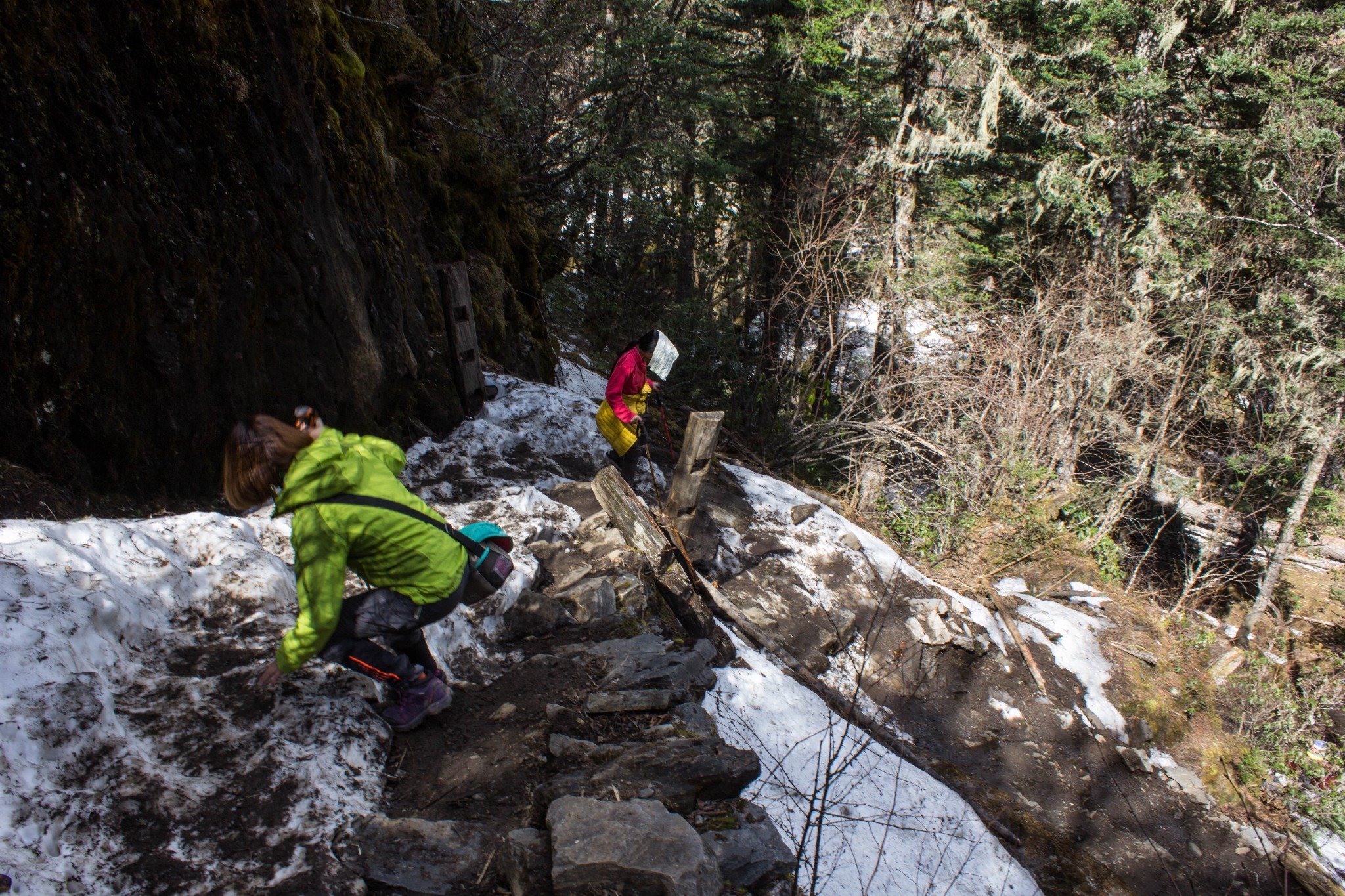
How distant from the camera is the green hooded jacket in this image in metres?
2.46

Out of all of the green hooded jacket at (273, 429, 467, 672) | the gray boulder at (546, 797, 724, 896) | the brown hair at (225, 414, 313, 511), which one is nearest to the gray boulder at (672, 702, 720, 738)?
the gray boulder at (546, 797, 724, 896)

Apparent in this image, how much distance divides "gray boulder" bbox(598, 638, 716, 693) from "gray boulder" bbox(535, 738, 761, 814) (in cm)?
58

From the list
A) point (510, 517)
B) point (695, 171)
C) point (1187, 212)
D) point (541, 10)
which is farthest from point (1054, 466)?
point (541, 10)

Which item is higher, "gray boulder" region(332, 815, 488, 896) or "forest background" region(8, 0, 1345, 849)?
"forest background" region(8, 0, 1345, 849)

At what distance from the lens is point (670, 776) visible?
3.09 m

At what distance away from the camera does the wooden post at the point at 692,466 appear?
20.5 ft

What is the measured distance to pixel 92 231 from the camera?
3.38 meters

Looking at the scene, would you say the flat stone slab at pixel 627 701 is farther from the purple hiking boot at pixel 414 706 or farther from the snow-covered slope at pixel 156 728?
the snow-covered slope at pixel 156 728

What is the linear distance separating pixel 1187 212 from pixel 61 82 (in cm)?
1619

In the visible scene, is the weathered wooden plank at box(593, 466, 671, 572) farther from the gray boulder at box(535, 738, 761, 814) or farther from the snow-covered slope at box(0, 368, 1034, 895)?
the gray boulder at box(535, 738, 761, 814)

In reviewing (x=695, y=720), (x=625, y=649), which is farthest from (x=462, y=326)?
(x=695, y=720)

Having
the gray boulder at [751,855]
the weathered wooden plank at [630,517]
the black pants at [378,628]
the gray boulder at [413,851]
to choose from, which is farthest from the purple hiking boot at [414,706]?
the weathered wooden plank at [630,517]

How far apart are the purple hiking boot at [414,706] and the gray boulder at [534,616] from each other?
3.58ft

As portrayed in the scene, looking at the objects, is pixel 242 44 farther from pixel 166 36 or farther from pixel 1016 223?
pixel 1016 223
